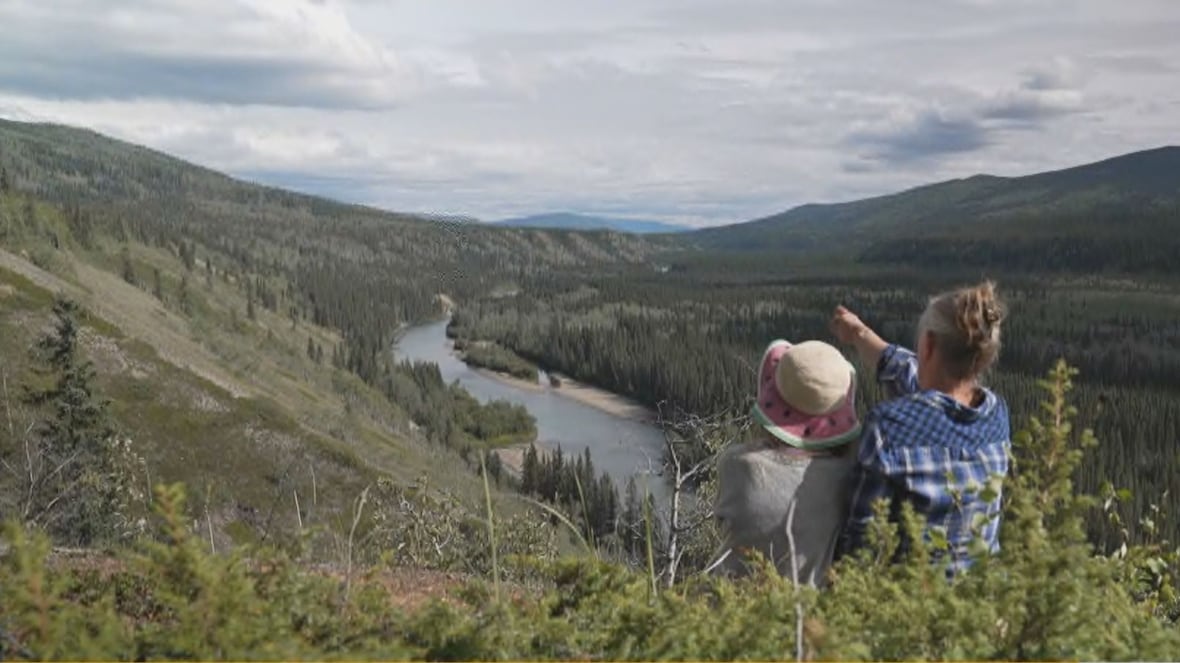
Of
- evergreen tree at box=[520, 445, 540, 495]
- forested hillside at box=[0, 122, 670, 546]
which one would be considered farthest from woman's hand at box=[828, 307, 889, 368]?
evergreen tree at box=[520, 445, 540, 495]

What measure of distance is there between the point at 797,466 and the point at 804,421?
23 centimetres

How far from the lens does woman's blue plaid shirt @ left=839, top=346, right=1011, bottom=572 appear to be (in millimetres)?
4762

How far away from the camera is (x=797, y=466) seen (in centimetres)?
486

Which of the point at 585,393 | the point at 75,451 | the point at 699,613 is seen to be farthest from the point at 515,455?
the point at 699,613

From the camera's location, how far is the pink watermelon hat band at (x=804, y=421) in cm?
489

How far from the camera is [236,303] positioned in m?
159

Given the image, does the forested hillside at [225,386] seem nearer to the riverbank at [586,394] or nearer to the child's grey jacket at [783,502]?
the child's grey jacket at [783,502]

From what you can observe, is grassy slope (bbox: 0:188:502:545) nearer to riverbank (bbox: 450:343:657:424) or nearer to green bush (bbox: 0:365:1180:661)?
green bush (bbox: 0:365:1180:661)

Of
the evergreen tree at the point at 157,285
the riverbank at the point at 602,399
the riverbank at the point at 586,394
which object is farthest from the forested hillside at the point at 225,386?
the riverbank at the point at 602,399

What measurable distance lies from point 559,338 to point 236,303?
203 feet

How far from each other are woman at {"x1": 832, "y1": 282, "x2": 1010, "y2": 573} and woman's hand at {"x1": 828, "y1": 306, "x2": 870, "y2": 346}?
1.04 meters

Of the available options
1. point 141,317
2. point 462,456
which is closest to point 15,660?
point 141,317

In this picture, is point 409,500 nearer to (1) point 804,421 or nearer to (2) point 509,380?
(1) point 804,421

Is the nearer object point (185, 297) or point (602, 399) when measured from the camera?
point (185, 297)
